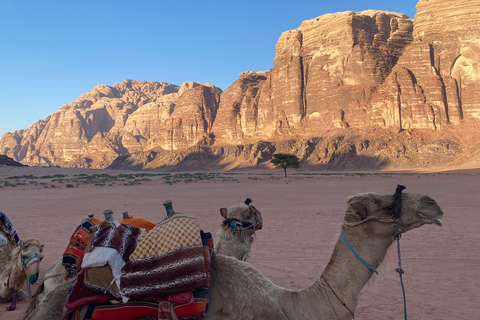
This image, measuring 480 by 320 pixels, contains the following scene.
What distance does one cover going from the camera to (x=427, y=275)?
313 inches

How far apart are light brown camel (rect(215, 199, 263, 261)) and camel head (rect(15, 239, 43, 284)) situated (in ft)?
9.89

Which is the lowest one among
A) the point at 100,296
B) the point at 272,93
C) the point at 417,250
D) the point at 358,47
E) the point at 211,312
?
the point at 417,250

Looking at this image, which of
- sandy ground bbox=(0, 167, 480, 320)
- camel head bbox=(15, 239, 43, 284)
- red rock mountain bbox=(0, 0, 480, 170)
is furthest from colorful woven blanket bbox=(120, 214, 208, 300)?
red rock mountain bbox=(0, 0, 480, 170)

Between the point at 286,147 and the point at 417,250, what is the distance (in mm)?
96826

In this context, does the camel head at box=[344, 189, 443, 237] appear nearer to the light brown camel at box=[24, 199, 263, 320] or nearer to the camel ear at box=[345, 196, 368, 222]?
the camel ear at box=[345, 196, 368, 222]

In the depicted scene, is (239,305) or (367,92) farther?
(367,92)

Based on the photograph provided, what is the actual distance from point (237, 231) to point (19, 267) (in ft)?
12.1

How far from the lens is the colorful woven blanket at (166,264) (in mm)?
2586

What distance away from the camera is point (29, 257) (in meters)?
5.80

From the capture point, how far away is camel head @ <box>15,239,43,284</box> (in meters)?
5.75

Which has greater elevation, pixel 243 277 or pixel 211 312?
pixel 243 277

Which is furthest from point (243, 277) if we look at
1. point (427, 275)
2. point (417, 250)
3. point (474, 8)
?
point (474, 8)

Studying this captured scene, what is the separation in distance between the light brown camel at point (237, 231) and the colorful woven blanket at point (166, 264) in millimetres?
2322

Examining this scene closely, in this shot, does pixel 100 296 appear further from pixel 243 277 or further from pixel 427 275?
pixel 427 275
